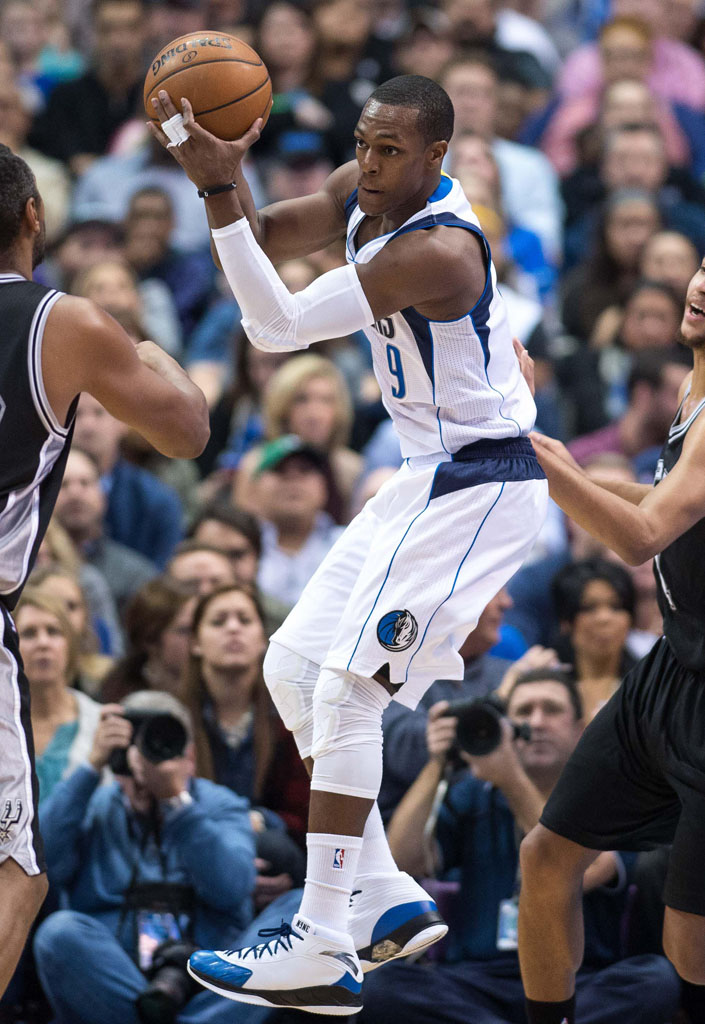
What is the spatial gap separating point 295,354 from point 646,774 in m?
4.77

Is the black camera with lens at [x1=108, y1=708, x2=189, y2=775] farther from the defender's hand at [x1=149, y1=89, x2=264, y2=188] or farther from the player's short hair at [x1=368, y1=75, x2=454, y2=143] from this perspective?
the player's short hair at [x1=368, y1=75, x2=454, y2=143]

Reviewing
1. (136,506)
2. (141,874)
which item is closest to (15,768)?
(141,874)

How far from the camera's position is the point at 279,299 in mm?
4004

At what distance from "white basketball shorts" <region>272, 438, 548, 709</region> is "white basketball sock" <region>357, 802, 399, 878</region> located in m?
0.43

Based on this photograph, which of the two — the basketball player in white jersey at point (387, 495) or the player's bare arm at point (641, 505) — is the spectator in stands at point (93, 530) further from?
Result: the player's bare arm at point (641, 505)

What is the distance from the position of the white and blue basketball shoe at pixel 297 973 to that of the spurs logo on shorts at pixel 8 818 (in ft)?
2.24

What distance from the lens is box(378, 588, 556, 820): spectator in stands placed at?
578 cm

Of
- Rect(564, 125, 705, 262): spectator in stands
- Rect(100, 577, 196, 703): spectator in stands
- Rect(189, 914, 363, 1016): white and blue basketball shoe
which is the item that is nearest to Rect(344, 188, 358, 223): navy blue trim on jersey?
Rect(189, 914, 363, 1016): white and blue basketball shoe

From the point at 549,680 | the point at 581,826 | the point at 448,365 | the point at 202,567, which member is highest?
the point at 448,365

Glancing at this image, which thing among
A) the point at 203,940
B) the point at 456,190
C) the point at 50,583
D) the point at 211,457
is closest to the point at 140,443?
the point at 211,457

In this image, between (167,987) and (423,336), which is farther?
(167,987)

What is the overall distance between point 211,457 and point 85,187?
2.88 metres

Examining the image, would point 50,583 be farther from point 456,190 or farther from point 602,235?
point 602,235

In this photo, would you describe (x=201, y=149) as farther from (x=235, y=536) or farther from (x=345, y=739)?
(x=235, y=536)
